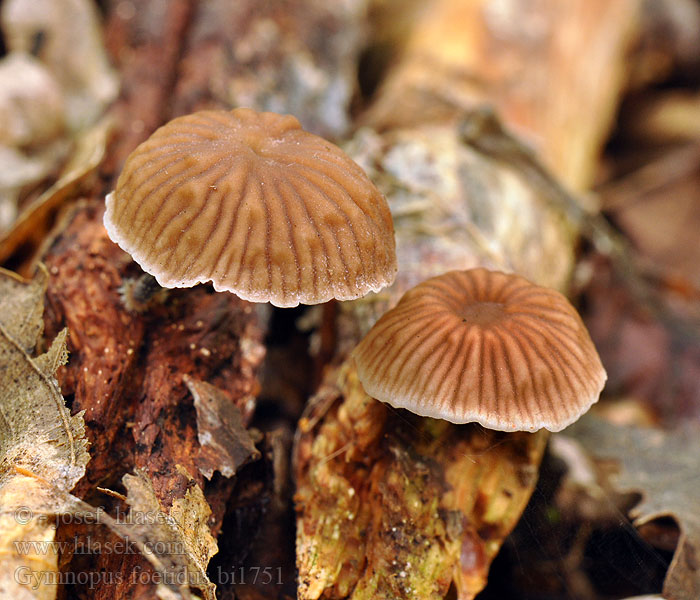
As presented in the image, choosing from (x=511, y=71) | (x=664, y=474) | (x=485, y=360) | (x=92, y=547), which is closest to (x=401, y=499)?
(x=485, y=360)

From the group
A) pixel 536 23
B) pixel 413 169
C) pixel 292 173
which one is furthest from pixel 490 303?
pixel 536 23

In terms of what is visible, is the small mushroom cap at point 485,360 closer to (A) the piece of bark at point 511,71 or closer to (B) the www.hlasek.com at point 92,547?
(B) the www.hlasek.com at point 92,547

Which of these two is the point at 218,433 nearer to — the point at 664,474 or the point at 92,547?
the point at 92,547

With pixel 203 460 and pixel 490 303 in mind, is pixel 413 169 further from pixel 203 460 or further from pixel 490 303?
pixel 203 460

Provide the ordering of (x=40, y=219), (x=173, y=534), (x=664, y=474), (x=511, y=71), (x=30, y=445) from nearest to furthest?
(x=173, y=534) → (x=30, y=445) → (x=40, y=219) → (x=664, y=474) → (x=511, y=71)

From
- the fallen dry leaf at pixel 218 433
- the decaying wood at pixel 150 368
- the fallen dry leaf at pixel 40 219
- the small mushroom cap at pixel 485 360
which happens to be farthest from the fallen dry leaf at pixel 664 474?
the fallen dry leaf at pixel 40 219

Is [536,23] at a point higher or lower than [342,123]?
higher

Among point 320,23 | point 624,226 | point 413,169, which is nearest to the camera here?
point 413,169
